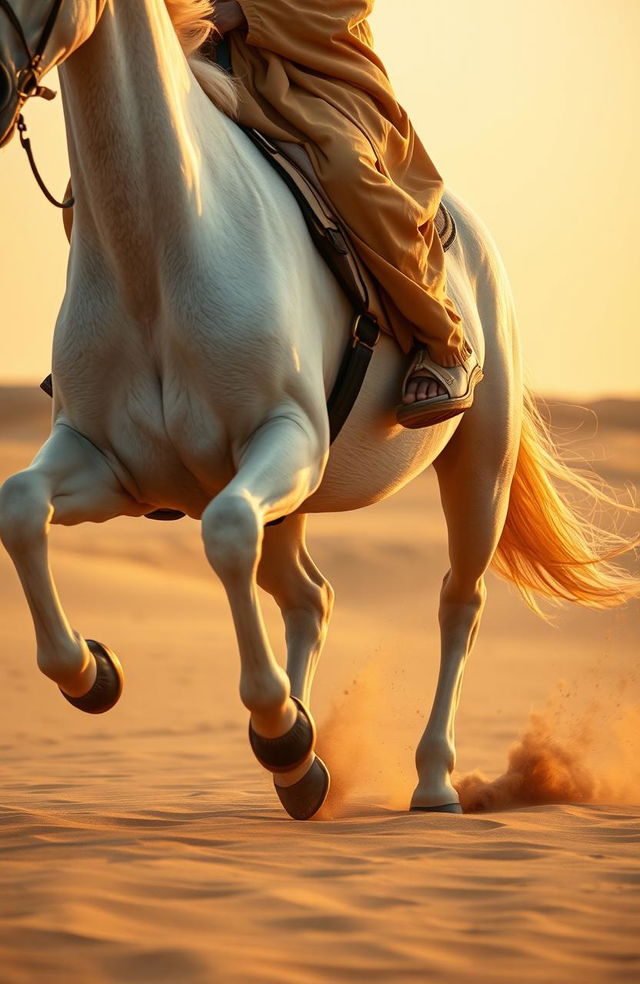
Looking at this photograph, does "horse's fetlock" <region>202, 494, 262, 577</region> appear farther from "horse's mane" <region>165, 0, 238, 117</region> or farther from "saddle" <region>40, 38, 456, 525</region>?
A: "horse's mane" <region>165, 0, 238, 117</region>

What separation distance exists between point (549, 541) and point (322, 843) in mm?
2701

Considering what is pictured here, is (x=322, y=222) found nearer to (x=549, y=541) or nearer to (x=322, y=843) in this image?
(x=322, y=843)

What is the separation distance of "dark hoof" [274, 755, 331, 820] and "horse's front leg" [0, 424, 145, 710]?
2.20 ft

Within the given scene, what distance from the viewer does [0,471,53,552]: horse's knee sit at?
446cm

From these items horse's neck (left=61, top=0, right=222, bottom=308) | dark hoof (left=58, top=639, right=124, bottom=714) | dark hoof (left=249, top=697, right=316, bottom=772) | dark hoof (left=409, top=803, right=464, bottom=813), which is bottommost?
dark hoof (left=409, top=803, right=464, bottom=813)

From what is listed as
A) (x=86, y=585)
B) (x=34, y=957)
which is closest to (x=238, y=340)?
(x=34, y=957)

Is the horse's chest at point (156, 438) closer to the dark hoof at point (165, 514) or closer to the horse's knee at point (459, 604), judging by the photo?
the dark hoof at point (165, 514)

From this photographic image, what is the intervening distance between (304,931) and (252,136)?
2668 millimetres

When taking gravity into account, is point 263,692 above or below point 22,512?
below

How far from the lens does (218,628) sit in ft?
56.9

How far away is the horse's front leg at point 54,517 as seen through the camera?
4488 mm

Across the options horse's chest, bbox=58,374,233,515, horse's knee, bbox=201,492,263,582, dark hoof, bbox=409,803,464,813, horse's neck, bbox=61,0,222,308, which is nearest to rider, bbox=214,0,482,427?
horse's neck, bbox=61,0,222,308

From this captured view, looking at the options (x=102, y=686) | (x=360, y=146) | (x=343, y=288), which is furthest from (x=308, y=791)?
(x=360, y=146)

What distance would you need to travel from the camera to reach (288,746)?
4.48 metres
